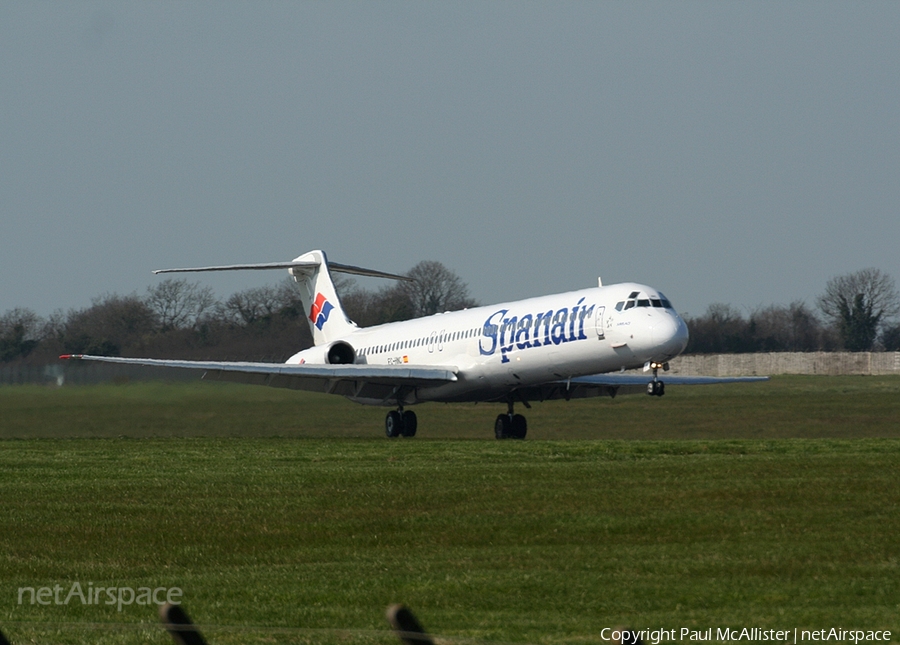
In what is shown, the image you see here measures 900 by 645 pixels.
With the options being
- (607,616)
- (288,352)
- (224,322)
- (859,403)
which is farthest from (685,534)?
(224,322)

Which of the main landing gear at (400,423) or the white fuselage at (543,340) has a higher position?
the white fuselage at (543,340)

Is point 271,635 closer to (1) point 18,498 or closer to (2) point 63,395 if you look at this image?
(1) point 18,498

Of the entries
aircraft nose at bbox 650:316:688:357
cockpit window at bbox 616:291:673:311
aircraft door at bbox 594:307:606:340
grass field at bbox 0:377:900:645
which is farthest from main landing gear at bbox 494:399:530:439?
A: grass field at bbox 0:377:900:645

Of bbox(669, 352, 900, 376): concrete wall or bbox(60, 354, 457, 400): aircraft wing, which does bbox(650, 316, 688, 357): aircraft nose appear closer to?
bbox(60, 354, 457, 400): aircraft wing

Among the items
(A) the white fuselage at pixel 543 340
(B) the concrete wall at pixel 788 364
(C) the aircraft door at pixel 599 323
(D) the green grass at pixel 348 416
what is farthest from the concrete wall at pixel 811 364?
(C) the aircraft door at pixel 599 323

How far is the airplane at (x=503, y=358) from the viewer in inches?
1214

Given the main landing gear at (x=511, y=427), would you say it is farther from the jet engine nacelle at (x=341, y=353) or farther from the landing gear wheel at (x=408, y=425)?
the jet engine nacelle at (x=341, y=353)

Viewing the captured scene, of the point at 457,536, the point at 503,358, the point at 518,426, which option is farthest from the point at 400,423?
the point at 457,536

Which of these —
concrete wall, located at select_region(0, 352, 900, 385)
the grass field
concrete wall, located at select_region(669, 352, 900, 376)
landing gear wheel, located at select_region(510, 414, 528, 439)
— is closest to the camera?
the grass field

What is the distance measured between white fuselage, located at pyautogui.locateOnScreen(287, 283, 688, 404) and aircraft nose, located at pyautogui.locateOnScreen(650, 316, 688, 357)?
2 centimetres

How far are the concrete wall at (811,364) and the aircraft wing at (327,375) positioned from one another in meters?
35.7

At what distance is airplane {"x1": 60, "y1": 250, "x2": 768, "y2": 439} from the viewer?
30.8 m

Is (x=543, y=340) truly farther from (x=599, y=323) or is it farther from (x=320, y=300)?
(x=320, y=300)

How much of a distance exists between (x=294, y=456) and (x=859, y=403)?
24530 millimetres
